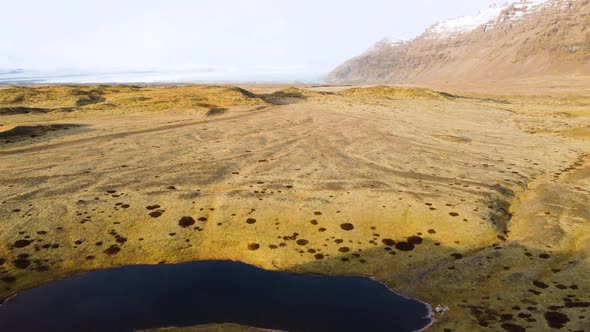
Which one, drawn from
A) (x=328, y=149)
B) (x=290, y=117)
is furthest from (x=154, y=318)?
(x=290, y=117)

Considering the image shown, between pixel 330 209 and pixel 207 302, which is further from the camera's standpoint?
pixel 330 209

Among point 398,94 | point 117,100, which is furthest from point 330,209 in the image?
point 398,94

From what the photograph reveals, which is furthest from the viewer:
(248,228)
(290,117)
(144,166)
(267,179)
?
(290,117)

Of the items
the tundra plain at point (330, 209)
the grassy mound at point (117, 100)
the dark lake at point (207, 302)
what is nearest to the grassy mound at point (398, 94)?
the grassy mound at point (117, 100)

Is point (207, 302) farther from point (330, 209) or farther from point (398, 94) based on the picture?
point (398, 94)

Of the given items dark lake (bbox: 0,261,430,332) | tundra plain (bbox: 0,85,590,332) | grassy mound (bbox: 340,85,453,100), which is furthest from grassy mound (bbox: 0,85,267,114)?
dark lake (bbox: 0,261,430,332)

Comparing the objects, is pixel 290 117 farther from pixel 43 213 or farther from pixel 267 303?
pixel 267 303

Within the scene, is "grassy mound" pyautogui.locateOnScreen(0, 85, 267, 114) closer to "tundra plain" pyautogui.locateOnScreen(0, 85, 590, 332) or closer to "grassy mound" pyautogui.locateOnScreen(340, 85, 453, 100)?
"tundra plain" pyautogui.locateOnScreen(0, 85, 590, 332)

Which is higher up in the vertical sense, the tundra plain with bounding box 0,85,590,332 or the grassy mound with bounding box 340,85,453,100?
the grassy mound with bounding box 340,85,453,100
